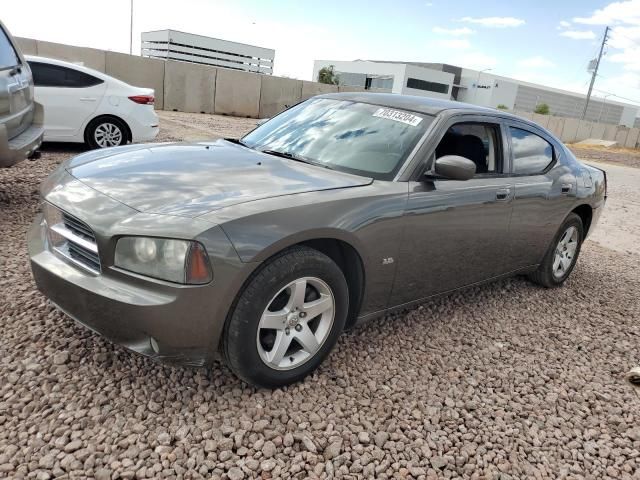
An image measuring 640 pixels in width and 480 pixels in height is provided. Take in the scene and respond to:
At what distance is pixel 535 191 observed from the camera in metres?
4.18

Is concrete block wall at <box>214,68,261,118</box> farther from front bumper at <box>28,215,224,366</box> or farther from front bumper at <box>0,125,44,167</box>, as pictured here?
front bumper at <box>28,215,224,366</box>

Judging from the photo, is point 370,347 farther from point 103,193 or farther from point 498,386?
point 103,193

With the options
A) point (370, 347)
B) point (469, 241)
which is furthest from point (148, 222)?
point (469, 241)

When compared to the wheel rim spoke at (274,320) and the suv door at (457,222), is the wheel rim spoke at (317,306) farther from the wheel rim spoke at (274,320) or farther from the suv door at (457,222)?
the suv door at (457,222)

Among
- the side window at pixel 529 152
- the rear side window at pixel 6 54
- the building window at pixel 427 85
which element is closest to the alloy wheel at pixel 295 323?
the side window at pixel 529 152

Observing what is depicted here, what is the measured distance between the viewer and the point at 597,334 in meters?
4.18

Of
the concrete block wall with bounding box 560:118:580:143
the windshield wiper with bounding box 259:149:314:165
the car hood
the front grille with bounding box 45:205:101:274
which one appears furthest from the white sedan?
the concrete block wall with bounding box 560:118:580:143

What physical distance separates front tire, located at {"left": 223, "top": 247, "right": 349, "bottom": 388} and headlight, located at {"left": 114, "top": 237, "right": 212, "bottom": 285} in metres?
0.26

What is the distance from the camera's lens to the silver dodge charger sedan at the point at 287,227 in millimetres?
2357

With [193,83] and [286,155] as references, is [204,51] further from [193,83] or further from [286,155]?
[286,155]

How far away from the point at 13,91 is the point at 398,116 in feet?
11.8

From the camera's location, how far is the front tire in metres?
2.48

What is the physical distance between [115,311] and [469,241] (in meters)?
2.36

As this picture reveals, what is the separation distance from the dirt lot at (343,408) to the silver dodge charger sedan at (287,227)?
0.99 feet
